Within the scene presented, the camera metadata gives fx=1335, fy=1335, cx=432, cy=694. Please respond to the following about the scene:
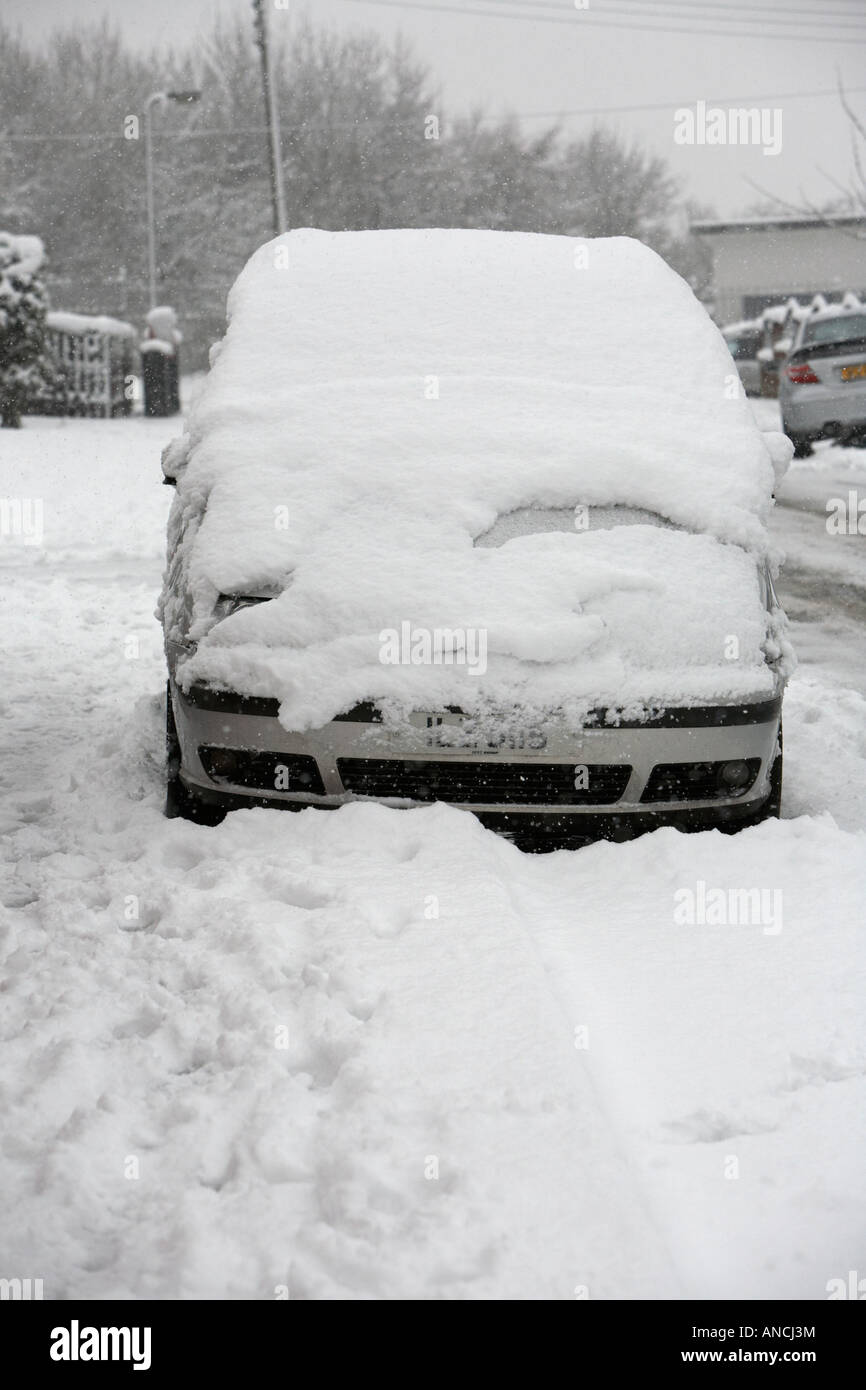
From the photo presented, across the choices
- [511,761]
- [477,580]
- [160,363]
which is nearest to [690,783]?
[511,761]

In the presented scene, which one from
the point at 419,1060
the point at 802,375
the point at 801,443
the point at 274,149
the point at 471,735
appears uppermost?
the point at 274,149

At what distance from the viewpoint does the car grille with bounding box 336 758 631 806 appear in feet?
11.3

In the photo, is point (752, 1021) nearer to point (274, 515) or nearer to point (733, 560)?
point (733, 560)

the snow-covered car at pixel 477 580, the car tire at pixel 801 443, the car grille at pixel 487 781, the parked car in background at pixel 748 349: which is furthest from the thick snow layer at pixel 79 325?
the car grille at pixel 487 781

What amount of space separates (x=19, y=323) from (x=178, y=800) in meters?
16.4

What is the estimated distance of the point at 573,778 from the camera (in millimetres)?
3467

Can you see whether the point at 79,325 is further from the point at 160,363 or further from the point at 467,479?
the point at 467,479

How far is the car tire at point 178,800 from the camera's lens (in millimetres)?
3689

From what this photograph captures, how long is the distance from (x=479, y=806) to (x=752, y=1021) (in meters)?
0.99

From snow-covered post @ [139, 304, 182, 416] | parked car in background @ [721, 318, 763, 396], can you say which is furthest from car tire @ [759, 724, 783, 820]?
parked car in background @ [721, 318, 763, 396]

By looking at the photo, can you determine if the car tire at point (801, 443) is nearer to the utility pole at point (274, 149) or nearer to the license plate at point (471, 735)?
the utility pole at point (274, 149)

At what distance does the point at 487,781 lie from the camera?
3.49 metres

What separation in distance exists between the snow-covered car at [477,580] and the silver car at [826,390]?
445 inches
